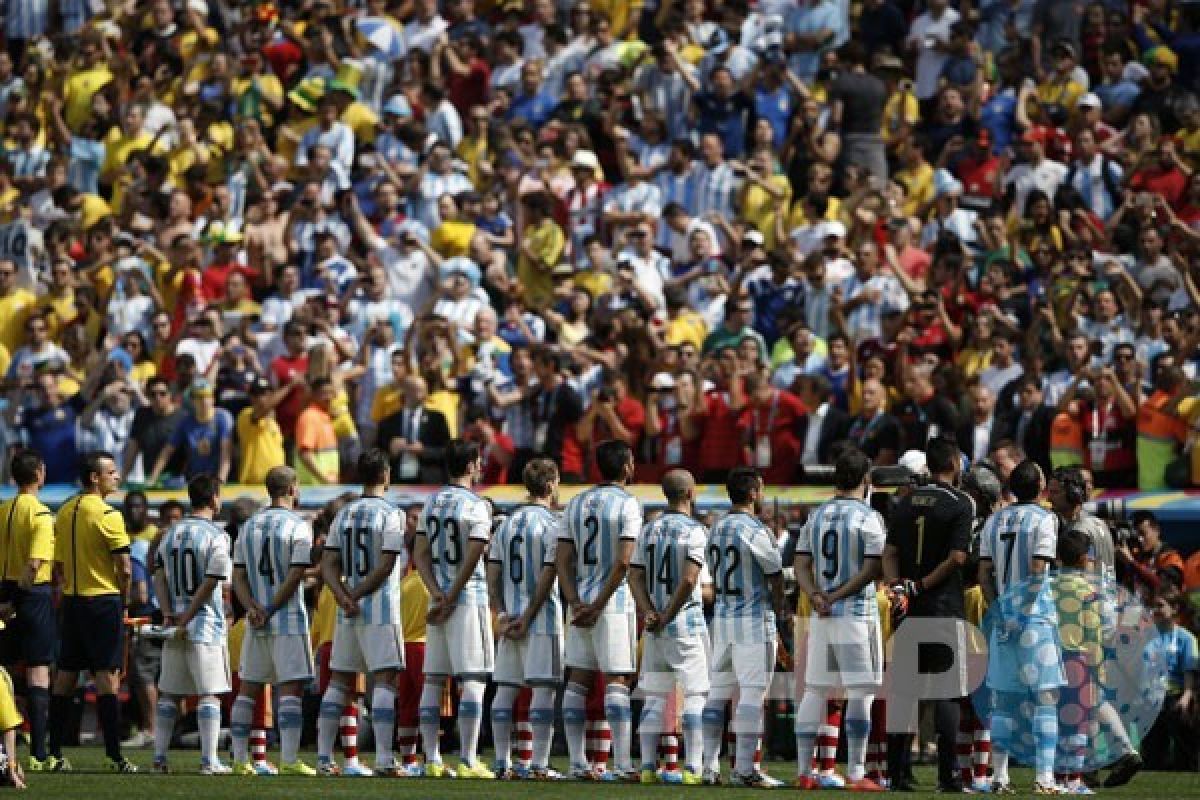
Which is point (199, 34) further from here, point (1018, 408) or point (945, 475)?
point (945, 475)

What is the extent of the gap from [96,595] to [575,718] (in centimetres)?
355

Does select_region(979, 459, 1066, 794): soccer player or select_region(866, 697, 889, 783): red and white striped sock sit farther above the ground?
select_region(979, 459, 1066, 794): soccer player

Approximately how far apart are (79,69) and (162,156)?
327cm

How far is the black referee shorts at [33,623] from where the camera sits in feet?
61.0

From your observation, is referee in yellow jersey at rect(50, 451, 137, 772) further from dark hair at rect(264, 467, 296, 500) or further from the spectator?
the spectator

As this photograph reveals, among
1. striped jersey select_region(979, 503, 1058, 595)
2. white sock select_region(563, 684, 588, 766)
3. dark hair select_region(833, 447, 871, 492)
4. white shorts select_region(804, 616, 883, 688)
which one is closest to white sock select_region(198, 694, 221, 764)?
white sock select_region(563, 684, 588, 766)

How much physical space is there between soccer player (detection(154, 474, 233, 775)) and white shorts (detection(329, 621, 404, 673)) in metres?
0.90

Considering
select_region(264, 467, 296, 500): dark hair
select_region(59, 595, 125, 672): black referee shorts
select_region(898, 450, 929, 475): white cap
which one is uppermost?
select_region(898, 450, 929, 475): white cap

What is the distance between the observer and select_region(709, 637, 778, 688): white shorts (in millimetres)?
17297

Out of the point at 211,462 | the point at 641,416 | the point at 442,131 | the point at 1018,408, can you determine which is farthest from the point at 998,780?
the point at 442,131

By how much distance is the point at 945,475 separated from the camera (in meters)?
17.2

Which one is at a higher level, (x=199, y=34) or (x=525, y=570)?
(x=199, y=34)

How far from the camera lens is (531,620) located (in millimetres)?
18062

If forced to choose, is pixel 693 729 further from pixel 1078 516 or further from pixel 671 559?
pixel 1078 516
